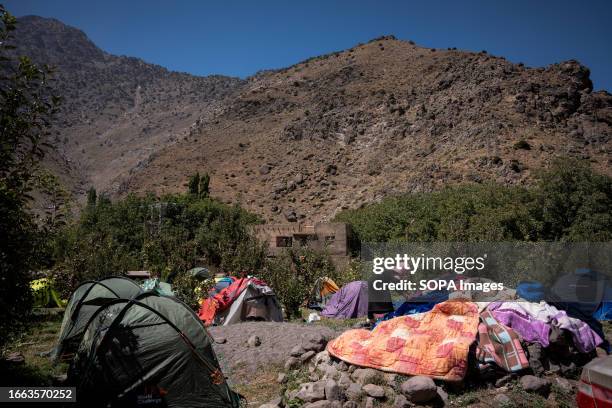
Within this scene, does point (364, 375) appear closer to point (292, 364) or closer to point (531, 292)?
point (292, 364)

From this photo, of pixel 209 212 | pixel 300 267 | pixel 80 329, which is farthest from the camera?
pixel 209 212

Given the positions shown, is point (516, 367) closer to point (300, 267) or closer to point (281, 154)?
point (300, 267)

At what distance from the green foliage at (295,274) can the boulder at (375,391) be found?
26.8 ft

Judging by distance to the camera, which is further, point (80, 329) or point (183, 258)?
point (183, 258)

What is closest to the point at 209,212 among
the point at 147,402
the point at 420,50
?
the point at 147,402

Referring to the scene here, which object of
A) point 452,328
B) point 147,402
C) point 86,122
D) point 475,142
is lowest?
point 147,402

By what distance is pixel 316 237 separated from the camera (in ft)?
85.3

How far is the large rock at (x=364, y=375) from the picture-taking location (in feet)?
22.1

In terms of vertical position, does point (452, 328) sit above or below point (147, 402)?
above

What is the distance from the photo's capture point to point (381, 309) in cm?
1181

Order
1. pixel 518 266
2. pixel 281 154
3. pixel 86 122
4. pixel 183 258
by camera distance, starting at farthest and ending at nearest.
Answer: pixel 86 122
pixel 281 154
pixel 183 258
pixel 518 266

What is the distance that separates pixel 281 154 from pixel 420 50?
31950 millimetres

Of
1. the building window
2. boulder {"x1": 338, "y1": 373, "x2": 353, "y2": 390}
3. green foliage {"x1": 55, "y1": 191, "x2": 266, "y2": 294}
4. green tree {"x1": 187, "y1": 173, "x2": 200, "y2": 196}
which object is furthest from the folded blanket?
green tree {"x1": 187, "y1": 173, "x2": 200, "y2": 196}

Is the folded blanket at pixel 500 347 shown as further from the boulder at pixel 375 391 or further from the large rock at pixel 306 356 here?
the large rock at pixel 306 356
